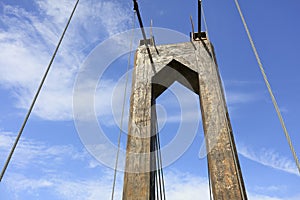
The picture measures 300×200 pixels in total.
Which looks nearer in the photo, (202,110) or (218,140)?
(218,140)

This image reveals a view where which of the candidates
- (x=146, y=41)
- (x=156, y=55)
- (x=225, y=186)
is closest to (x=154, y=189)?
(x=225, y=186)

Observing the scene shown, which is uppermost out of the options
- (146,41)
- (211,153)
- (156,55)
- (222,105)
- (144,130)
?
(146,41)

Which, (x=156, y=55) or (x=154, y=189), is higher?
(x=156, y=55)

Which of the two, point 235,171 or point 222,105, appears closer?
point 235,171

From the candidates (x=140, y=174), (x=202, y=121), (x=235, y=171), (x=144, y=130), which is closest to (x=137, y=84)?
(x=144, y=130)

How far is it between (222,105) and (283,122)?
87 centimetres

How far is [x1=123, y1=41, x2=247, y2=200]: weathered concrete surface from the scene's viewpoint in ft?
5.81

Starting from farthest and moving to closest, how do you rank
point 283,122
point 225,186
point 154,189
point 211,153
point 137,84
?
point 137,84, point 154,189, point 211,153, point 225,186, point 283,122

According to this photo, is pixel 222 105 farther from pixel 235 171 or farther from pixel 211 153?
pixel 235 171

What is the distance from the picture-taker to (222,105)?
2.13 m

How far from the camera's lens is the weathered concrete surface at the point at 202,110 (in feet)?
5.81

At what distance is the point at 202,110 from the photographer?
7.18ft

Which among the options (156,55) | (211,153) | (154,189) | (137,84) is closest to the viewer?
(211,153)

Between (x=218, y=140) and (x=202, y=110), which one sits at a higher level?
(x=202, y=110)
